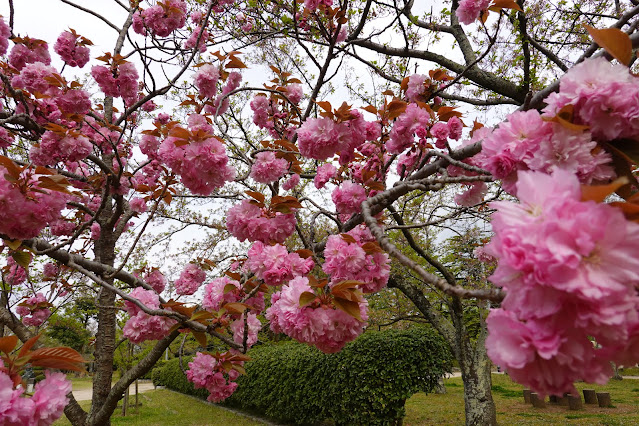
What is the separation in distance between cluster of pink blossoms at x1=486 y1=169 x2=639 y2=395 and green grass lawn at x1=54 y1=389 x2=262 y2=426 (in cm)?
865

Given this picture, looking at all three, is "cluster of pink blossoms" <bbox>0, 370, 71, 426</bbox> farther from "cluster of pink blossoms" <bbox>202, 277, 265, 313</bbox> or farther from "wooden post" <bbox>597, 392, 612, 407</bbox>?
"wooden post" <bbox>597, 392, 612, 407</bbox>

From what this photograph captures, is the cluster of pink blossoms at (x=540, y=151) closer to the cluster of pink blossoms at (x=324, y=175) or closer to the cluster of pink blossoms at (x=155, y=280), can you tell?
the cluster of pink blossoms at (x=324, y=175)

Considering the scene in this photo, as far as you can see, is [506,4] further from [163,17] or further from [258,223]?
[163,17]

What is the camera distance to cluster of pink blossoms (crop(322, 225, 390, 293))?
1.69 m

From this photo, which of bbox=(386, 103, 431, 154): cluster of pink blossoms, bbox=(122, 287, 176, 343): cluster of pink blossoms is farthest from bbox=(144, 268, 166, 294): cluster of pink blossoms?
bbox=(386, 103, 431, 154): cluster of pink blossoms

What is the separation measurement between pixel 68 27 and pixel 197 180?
8.66ft

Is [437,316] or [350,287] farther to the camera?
[437,316]

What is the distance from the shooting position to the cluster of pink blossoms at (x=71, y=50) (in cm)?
337

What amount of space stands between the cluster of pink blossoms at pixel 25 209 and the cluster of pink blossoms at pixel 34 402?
70 cm

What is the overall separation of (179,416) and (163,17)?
8924 millimetres

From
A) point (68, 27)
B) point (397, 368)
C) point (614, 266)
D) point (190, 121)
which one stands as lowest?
point (397, 368)

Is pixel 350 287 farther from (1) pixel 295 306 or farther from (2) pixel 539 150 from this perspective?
(2) pixel 539 150

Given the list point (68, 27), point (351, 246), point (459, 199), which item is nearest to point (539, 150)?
Result: point (351, 246)

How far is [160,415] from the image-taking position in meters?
8.90
